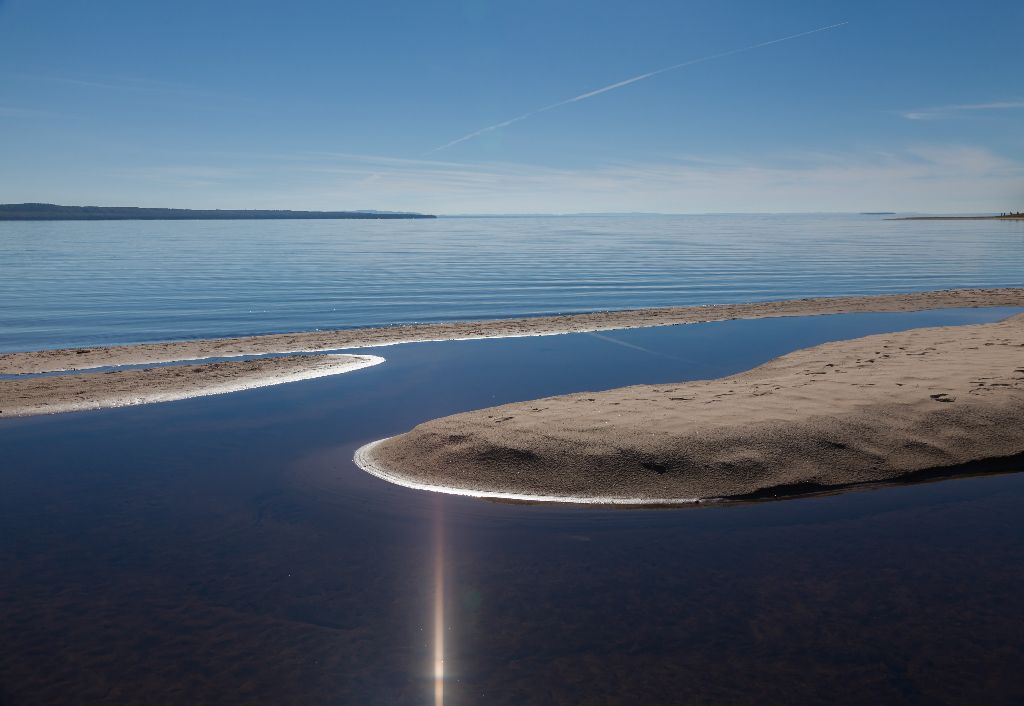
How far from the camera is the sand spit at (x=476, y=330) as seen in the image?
806 inches

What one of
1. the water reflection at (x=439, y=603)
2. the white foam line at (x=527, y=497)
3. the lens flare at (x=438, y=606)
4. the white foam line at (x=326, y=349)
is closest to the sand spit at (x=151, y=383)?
the white foam line at (x=326, y=349)

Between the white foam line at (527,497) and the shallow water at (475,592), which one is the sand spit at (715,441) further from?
the shallow water at (475,592)

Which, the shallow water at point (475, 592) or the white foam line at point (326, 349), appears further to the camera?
the white foam line at point (326, 349)

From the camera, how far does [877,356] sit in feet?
52.1

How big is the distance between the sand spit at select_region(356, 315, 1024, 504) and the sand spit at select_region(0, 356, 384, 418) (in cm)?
664

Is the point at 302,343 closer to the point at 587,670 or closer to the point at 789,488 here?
the point at 789,488

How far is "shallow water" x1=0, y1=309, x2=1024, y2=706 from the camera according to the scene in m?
5.41

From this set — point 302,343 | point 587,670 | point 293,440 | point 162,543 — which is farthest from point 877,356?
point 302,343

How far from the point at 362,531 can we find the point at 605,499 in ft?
8.96

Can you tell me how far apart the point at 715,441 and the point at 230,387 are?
1090 centimetres

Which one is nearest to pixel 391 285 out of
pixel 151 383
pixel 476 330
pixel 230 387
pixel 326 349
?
pixel 476 330

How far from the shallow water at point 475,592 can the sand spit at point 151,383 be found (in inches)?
164

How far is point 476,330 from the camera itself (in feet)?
81.5

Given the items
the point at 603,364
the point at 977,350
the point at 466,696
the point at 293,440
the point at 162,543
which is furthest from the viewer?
the point at 603,364
